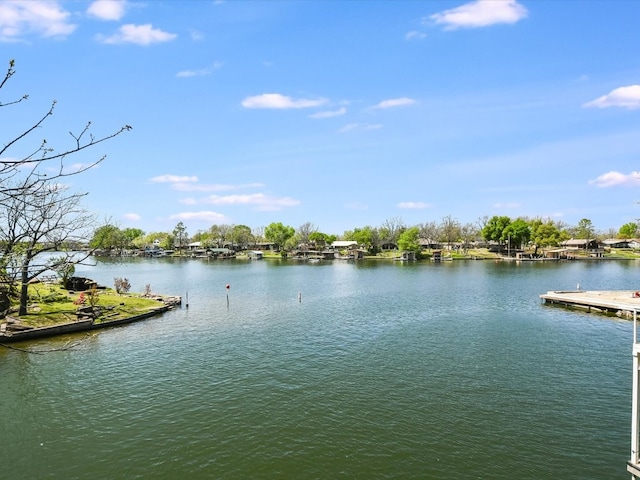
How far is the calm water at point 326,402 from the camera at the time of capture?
16125 millimetres

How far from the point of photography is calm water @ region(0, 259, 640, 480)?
16.1m

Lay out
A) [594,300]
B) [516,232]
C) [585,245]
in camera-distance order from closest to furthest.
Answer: [594,300] < [516,232] < [585,245]

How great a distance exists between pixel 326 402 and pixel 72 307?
32.1m

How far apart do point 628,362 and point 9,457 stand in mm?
35222

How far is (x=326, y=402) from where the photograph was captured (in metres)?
21.6

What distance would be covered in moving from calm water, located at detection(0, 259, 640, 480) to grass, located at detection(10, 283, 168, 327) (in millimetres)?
4405

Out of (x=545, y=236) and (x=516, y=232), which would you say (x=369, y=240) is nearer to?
(x=516, y=232)

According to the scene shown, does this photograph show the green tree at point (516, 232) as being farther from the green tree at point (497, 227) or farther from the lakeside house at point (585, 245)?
the lakeside house at point (585, 245)


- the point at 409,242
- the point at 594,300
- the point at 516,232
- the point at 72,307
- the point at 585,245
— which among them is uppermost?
the point at 516,232

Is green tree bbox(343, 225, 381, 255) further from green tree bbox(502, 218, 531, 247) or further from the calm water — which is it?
the calm water

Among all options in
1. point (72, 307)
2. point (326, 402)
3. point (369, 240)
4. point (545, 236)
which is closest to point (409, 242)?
point (369, 240)

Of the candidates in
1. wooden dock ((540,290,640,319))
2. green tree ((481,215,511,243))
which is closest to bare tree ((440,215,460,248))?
green tree ((481,215,511,243))

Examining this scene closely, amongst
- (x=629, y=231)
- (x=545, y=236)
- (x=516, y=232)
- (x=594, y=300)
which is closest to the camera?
(x=594, y=300)

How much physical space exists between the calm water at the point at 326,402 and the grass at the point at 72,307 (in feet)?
14.5
